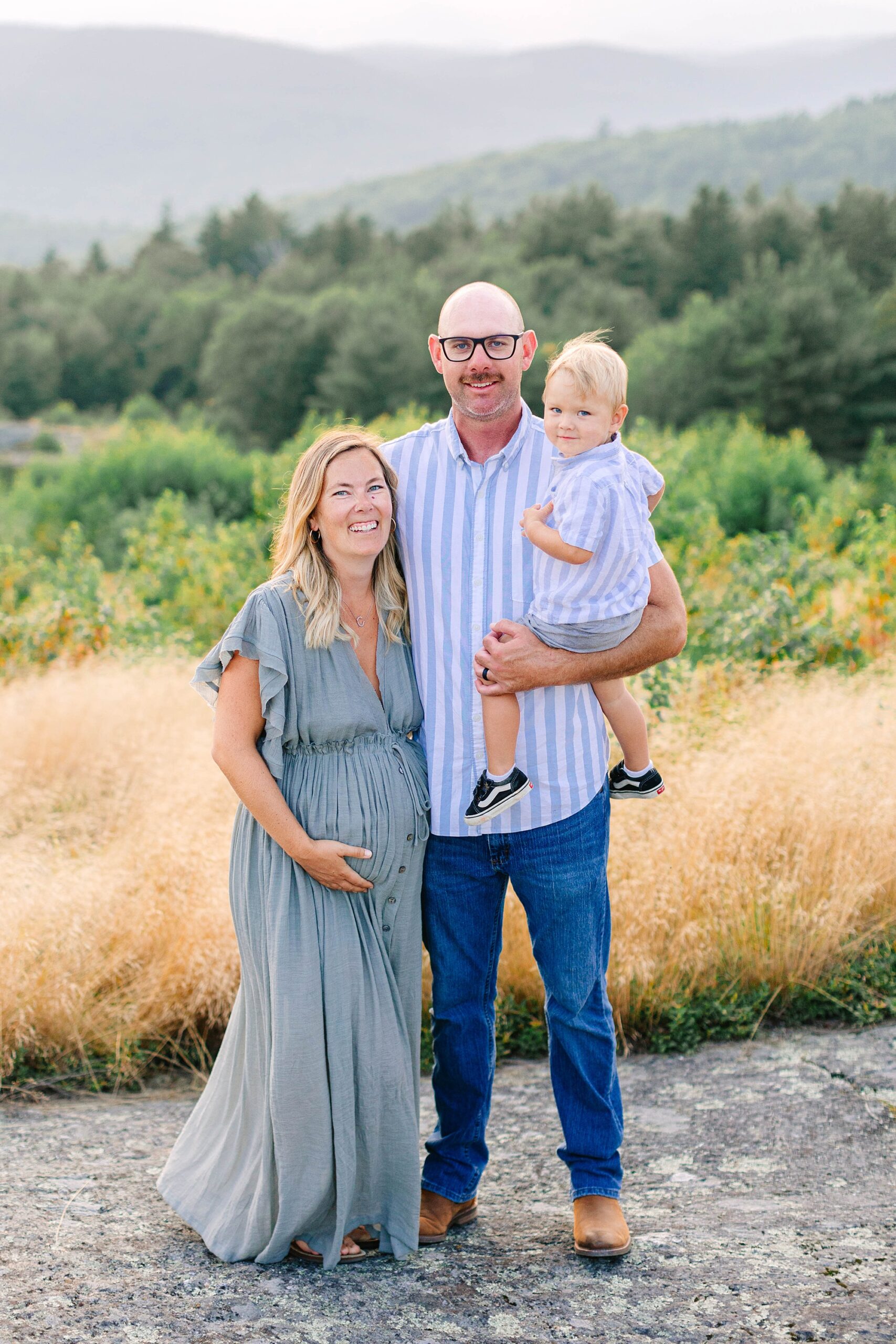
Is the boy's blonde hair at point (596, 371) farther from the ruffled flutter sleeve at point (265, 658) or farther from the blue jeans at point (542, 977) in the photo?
the blue jeans at point (542, 977)

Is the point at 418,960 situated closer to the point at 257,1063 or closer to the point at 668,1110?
the point at 257,1063

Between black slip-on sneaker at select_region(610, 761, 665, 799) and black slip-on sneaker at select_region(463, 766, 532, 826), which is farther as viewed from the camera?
black slip-on sneaker at select_region(610, 761, 665, 799)

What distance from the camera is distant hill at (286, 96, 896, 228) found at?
116875mm

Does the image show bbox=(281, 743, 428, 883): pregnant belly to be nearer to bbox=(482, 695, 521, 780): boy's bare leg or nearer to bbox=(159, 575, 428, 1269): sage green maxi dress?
bbox=(159, 575, 428, 1269): sage green maxi dress

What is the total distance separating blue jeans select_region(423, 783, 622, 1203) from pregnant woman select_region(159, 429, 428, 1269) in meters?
0.09

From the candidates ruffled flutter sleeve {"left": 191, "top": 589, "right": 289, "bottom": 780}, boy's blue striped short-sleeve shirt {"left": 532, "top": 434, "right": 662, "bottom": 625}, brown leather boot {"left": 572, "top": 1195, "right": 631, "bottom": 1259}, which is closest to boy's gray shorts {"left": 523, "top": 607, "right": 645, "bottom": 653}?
boy's blue striped short-sleeve shirt {"left": 532, "top": 434, "right": 662, "bottom": 625}

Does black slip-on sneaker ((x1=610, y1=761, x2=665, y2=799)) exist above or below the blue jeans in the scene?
above

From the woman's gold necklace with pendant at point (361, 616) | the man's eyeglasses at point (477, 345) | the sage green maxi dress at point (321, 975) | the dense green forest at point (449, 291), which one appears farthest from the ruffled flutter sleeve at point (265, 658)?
the dense green forest at point (449, 291)

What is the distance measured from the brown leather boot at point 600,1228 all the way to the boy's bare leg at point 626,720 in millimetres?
A: 973

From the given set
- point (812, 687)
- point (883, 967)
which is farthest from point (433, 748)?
point (812, 687)

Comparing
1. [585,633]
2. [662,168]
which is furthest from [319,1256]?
[662,168]

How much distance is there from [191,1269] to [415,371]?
31245 mm

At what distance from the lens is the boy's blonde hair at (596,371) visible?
2408mm

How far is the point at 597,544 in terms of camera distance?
2.43 meters
